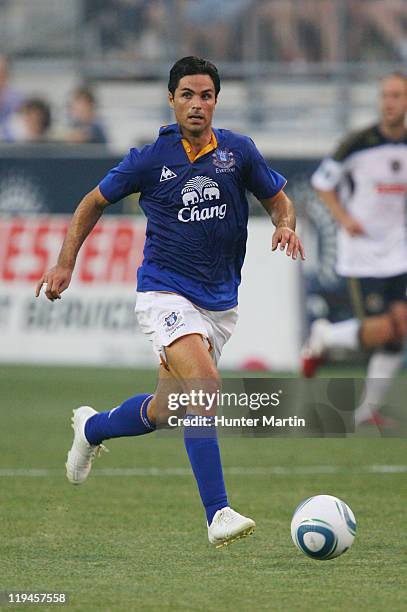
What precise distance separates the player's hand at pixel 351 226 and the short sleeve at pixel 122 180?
536 cm

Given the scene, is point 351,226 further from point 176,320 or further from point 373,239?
point 176,320

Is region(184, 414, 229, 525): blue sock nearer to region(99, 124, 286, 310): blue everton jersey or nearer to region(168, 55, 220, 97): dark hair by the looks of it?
region(99, 124, 286, 310): blue everton jersey

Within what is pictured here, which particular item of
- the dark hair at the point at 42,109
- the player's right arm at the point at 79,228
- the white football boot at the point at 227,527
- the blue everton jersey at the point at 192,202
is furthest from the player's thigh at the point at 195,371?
the dark hair at the point at 42,109

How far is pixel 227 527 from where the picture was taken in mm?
5746

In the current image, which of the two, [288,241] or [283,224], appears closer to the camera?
[288,241]

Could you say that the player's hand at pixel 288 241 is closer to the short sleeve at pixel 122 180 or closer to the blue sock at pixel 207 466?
the short sleeve at pixel 122 180

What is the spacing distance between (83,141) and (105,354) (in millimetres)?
3056

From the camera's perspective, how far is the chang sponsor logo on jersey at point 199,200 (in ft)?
21.0

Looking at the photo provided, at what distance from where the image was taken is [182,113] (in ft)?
20.8

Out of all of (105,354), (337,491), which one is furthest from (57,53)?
(337,491)

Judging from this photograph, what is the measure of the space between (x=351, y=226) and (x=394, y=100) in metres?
1.13

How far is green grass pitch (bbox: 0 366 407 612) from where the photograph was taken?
16.7 feet

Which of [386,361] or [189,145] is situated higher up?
[386,361]

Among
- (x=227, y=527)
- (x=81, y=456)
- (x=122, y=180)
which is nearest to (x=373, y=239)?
(x=81, y=456)
